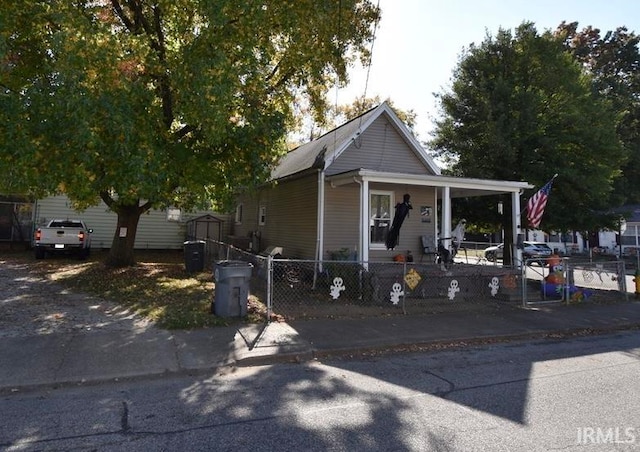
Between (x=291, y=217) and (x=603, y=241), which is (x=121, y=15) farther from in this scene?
(x=603, y=241)

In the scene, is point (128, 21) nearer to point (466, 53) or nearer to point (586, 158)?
point (466, 53)

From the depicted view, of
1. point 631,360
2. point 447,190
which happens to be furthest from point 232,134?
point 631,360

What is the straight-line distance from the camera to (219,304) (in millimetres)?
8359

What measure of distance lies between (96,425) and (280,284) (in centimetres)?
844

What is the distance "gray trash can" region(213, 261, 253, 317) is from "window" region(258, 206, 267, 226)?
33.1 feet

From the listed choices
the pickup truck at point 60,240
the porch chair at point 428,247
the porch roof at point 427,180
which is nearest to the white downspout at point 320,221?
the porch roof at point 427,180

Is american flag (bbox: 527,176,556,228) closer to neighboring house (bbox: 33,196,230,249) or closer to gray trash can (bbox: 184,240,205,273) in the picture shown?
gray trash can (bbox: 184,240,205,273)

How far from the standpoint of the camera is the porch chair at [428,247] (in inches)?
562

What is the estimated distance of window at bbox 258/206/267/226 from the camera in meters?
18.4

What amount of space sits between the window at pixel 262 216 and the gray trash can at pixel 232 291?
10102 millimetres

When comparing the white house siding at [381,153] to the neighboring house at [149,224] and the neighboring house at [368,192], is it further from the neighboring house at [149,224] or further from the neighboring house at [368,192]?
the neighboring house at [149,224]

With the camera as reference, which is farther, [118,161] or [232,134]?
[232,134]

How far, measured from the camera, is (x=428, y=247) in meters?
14.3

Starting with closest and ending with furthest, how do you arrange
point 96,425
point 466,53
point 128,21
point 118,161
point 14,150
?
point 96,425
point 14,150
point 118,161
point 128,21
point 466,53
